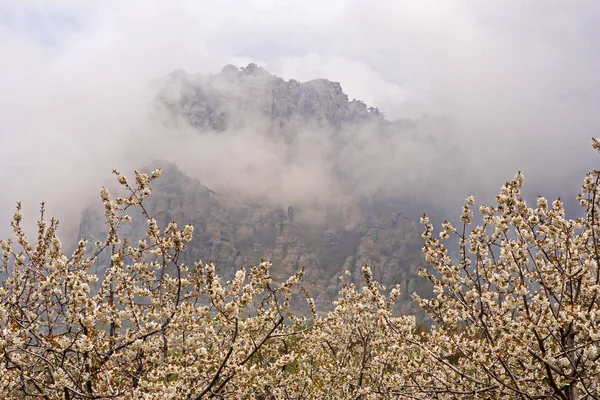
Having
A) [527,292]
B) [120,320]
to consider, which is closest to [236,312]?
[120,320]

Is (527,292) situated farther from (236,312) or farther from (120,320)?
(120,320)

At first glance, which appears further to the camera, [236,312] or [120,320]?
[120,320]

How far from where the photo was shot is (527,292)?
7711mm

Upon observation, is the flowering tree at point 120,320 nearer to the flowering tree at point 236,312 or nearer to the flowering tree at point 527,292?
the flowering tree at point 236,312

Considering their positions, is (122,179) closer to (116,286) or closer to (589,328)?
(116,286)

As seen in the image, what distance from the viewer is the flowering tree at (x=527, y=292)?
7.65m

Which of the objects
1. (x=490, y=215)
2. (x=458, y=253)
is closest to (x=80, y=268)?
(x=458, y=253)

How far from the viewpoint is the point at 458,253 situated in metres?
9.94

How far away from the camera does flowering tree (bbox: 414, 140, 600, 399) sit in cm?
765

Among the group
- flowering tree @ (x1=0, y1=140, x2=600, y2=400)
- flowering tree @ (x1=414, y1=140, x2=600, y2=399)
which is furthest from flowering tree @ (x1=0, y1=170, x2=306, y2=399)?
flowering tree @ (x1=414, y1=140, x2=600, y2=399)

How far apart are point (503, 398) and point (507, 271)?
113 inches

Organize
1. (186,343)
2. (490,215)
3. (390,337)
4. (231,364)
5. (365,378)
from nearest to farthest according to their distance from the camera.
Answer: (231,364) < (490,215) < (186,343) < (390,337) < (365,378)

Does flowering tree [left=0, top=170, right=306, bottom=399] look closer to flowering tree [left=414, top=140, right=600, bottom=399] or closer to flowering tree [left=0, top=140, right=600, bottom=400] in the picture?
flowering tree [left=0, top=140, right=600, bottom=400]

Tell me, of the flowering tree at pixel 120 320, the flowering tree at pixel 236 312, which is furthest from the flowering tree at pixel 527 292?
the flowering tree at pixel 120 320
